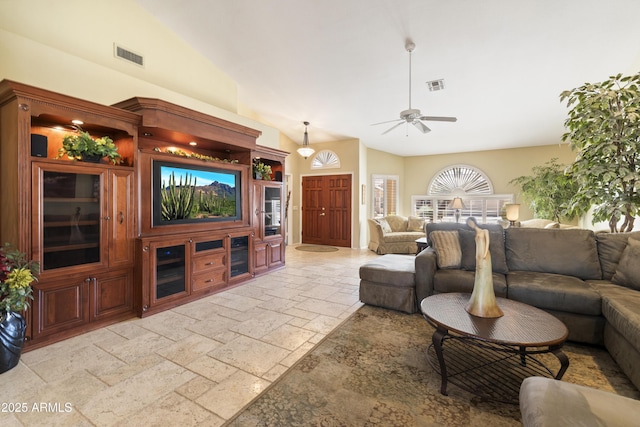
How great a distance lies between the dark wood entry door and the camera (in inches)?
310

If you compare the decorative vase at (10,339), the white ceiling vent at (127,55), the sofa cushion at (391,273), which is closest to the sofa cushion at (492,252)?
the sofa cushion at (391,273)

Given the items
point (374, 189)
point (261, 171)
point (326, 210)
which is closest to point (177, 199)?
point (261, 171)

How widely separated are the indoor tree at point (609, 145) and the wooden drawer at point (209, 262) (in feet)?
14.2

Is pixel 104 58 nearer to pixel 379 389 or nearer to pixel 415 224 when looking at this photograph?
pixel 379 389

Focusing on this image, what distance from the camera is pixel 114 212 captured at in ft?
9.95

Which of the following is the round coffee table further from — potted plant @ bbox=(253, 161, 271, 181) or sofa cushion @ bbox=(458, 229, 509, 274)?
potted plant @ bbox=(253, 161, 271, 181)

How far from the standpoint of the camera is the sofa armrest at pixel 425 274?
315 centimetres

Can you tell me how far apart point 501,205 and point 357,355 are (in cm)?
727

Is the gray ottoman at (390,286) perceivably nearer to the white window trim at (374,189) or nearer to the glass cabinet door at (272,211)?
the glass cabinet door at (272,211)

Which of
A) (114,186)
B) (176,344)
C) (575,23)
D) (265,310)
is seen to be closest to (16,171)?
(114,186)

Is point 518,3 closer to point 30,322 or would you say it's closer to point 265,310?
point 265,310

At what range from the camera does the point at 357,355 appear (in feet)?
7.80

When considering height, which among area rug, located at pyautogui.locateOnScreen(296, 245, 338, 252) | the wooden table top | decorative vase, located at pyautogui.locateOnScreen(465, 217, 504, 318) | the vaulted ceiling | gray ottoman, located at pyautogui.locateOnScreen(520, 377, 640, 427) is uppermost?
the vaulted ceiling

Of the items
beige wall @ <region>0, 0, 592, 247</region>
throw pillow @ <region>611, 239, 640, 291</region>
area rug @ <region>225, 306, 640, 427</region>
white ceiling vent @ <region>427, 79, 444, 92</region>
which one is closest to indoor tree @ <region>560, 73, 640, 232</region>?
throw pillow @ <region>611, 239, 640, 291</region>
